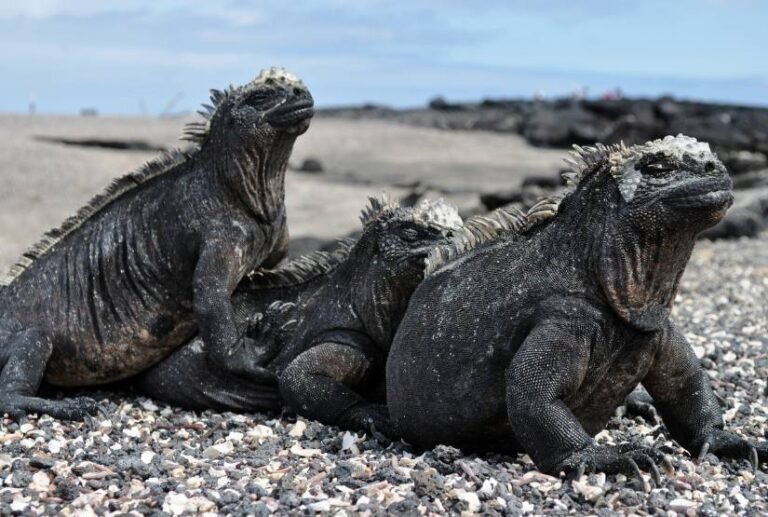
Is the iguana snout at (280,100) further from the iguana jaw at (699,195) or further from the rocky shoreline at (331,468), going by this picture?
the iguana jaw at (699,195)

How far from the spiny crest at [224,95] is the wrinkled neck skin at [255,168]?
5.4 inches

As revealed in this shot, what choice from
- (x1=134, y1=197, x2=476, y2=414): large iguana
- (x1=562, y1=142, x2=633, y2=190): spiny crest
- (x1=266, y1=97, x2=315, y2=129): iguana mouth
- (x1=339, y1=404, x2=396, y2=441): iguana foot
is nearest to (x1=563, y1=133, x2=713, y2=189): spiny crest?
(x1=562, y1=142, x2=633, y2=190): spiny crest

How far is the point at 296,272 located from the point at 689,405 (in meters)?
2.39

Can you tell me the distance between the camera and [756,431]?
5.42m

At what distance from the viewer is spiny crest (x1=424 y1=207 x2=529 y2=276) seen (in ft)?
15.3

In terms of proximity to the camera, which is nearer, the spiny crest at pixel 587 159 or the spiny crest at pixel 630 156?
the spiny crest at pixel 630 156

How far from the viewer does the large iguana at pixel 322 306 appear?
5.49 meters

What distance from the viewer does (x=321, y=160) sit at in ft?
76.7

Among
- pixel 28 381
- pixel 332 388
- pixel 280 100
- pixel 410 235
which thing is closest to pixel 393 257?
pixel 410 235

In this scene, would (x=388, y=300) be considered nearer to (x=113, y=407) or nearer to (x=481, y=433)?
(x=481, y=433)

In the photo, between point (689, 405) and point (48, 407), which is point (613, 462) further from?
point (48, 407)

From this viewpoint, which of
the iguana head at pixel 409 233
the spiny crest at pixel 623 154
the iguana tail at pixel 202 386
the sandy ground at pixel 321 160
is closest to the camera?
the spiny crest at pixel 623 154

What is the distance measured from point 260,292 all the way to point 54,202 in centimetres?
1205

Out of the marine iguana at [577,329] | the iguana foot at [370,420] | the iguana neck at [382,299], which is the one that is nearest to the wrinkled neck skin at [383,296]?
the iguana neck at [382,299]
